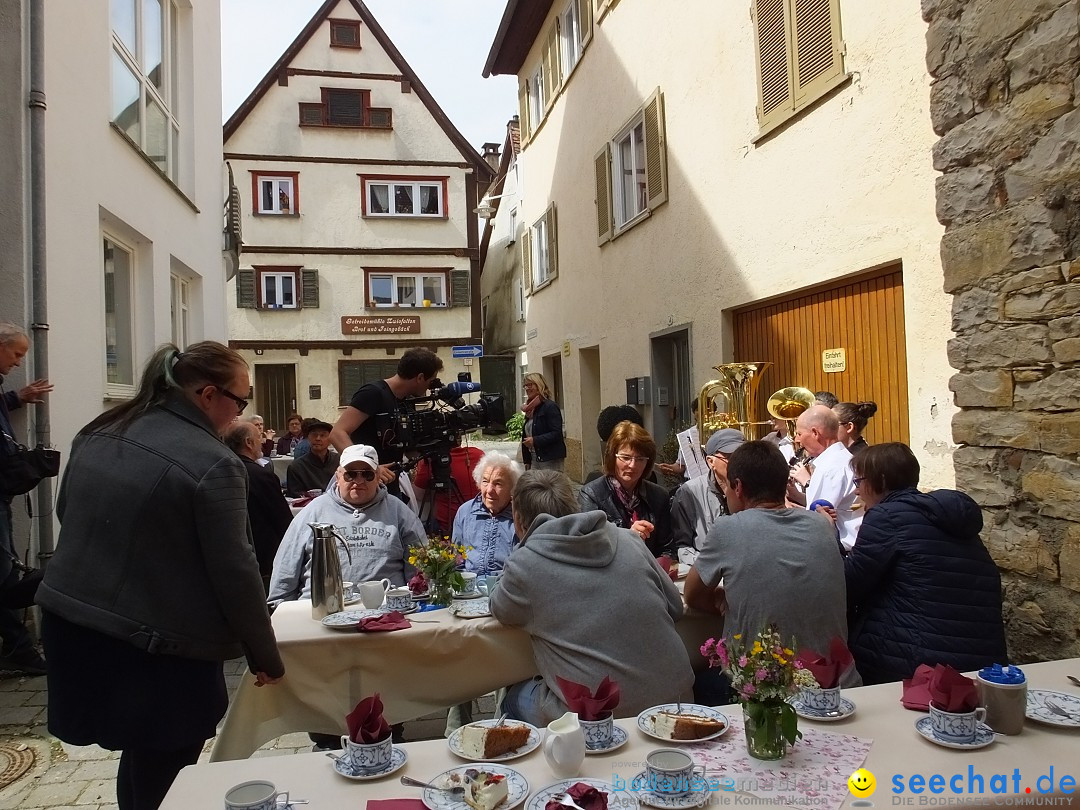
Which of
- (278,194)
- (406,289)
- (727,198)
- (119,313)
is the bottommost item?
(119,313)

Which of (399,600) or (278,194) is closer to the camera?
(399,600)

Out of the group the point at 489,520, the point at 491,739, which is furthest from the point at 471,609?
the point at 491,739

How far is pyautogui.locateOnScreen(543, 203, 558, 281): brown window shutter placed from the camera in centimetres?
1343

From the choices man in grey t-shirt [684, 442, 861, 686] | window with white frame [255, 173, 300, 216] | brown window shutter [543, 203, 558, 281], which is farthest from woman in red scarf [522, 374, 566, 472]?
window with white frame [255, 173, 300, 216]

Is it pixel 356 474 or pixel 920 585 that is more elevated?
pixel 356 474

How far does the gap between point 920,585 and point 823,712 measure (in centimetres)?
85

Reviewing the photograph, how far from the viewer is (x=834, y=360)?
5715mm

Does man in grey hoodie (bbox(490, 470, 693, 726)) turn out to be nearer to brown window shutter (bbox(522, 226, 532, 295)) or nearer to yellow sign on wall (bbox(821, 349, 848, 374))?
yellow sign on wall (bbox(821, 349, 848, 374))

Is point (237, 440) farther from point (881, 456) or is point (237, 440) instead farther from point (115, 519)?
point (881, 456)

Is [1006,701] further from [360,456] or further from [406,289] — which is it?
[406,289]

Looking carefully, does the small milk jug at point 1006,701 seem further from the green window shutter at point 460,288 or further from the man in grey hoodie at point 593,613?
the green window shutter at point 460,288

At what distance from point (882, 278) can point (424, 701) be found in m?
4.00

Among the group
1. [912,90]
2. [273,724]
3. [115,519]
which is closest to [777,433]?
[912,90]

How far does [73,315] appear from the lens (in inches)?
207
